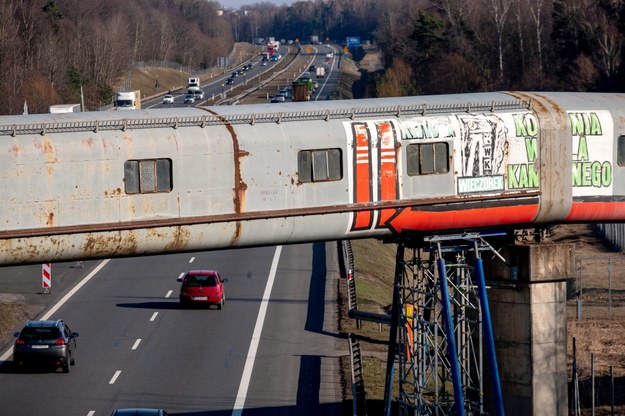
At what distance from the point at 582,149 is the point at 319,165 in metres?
5.65


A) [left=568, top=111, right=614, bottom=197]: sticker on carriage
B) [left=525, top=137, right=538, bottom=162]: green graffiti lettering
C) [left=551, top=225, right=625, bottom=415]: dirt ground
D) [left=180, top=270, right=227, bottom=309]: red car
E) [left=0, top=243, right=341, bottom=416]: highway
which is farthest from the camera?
[left=180, top=270, right=227, bottom=309]: red car

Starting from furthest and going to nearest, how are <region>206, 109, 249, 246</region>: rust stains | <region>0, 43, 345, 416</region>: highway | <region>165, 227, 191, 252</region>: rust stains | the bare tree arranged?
the bare tree < <region>0, 43, 345, 416</region>: highway < <region>206, 109, 249, 246</region>: rust stains < <region>165, 227, 191, 252</region>: rust stains

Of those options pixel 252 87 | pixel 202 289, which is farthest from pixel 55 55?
pixel 202 289

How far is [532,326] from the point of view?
1045 inches

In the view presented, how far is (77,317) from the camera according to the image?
41.5 meters

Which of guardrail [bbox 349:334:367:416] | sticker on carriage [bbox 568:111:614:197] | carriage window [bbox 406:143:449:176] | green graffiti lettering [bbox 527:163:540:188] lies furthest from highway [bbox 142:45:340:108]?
carriage window [bbox 406:143:449:176]

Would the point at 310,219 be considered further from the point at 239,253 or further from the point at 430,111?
the point at 239,253

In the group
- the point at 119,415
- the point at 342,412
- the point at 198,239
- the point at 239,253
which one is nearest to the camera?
the point at 198,239

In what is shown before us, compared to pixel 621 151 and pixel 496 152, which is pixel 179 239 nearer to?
pixel 496 152

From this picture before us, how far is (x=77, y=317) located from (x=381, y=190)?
2064cm

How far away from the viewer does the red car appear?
42.5m

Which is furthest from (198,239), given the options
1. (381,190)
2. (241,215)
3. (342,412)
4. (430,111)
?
(342,412)

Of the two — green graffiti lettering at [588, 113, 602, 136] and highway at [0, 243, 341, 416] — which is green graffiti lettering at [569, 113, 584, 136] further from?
highway at [0, 243, 341, 416]

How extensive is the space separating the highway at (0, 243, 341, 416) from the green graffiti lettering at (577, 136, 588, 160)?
917 cm
